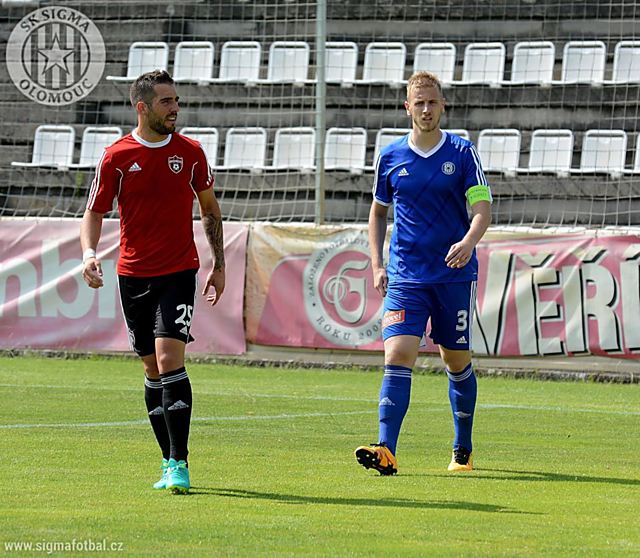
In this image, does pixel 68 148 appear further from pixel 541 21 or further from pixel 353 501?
pixel 353 501

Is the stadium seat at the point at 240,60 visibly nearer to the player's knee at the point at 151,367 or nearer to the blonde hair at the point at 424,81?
the blonde hair at the point at 424,81

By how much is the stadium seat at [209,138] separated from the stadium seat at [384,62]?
2.36 meters

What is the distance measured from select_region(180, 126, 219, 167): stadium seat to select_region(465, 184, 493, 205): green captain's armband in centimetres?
1289

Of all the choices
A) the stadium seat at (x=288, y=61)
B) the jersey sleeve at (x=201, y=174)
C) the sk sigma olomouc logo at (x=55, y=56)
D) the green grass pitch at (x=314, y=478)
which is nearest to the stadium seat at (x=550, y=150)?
the stadium seat at (x=288, y=61)

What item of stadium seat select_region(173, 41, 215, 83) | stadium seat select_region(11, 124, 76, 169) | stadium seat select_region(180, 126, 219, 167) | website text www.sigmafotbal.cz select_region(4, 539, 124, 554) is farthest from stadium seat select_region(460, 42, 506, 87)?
website text www.sigmafotbal.cz select_region(4, 539, 124, 554)

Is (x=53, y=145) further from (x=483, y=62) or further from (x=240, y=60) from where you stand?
(x=483, y=62)

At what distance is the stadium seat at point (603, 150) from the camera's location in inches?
746

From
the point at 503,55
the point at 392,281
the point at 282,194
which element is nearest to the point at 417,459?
the point at 392,281

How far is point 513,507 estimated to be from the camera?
20.0 feet

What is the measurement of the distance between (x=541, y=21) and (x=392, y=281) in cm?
1368

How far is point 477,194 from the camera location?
7.55m

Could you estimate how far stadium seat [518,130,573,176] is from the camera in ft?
63.3

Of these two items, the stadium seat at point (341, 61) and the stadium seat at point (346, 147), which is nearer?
the stadium seat at point (346, 147)

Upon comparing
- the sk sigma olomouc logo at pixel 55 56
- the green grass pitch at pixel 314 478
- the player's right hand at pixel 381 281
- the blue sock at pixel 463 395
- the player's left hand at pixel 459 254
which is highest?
the sk sigma olomouc logo at pixel 55 56
